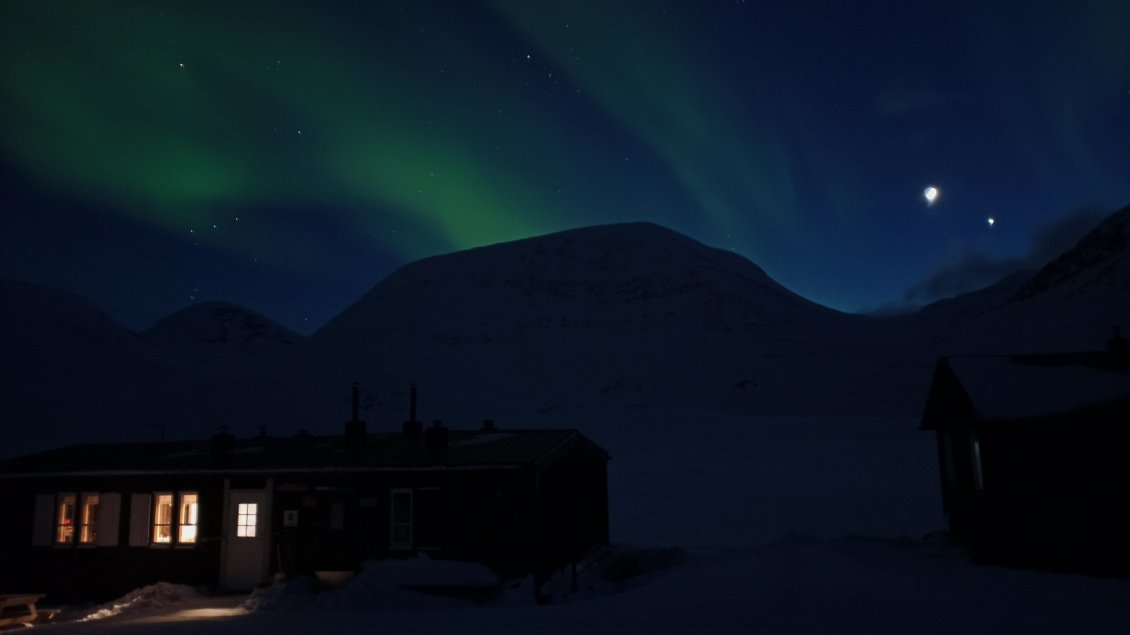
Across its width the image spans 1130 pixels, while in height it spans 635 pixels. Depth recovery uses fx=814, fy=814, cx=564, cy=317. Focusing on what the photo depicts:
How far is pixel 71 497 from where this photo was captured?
21.6m

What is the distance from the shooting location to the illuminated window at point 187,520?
21.0m

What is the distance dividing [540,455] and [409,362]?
10286 cm

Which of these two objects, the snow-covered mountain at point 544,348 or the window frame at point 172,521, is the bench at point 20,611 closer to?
the window frame at point 172,521

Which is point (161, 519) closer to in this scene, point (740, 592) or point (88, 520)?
point (88, 520)

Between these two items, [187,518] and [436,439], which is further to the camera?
[187,518]

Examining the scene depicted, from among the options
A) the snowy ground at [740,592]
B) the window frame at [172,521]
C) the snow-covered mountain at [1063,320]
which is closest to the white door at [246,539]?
the snowy ground at [740,592]

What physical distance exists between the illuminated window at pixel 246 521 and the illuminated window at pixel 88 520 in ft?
13.0

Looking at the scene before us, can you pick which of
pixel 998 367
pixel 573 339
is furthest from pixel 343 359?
pixel 998 367

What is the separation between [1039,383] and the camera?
19344 millimetres

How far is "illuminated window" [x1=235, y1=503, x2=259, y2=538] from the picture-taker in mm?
20641

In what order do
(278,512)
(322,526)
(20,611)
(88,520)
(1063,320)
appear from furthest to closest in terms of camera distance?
(1063,320) < (88,520) < (278,512) < (322,526) < (20,611)

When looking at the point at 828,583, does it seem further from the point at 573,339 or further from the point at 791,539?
the point at 573,339

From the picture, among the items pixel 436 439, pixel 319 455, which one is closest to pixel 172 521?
pixel 319 455

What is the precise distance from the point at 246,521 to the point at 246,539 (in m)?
0.45
